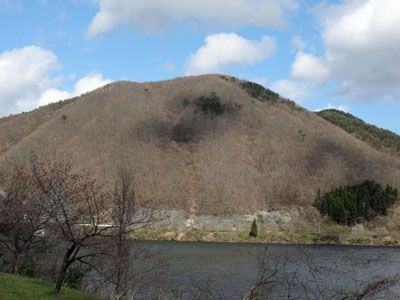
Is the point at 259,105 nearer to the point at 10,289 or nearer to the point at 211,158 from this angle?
the point at 211,158

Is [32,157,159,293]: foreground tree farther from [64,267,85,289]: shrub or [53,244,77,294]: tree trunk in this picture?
[64,267,85,289]: shrub

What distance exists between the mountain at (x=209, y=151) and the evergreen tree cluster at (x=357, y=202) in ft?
28.4

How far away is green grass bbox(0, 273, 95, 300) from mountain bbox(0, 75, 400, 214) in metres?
109

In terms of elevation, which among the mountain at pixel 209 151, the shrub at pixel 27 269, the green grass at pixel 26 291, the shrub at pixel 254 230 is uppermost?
the mountain at pixel 209 151

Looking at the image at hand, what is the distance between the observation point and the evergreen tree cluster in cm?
12594

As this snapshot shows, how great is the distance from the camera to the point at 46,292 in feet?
65.4

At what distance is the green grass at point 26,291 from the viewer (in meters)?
18.4

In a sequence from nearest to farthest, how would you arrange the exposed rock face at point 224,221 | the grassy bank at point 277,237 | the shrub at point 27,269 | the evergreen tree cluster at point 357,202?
the shrub at point 27,269 < the grassy bank at point 277,237 < the exposed rock face at point 224,221 < the evergreen tree cluster at point 357,202

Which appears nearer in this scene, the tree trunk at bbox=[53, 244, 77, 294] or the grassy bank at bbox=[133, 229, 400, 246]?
the tree trunk at bbox=[53, 244, 77, 294]

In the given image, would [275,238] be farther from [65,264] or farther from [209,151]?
[65,264]

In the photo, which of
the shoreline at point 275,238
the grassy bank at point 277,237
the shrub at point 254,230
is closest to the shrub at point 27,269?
the shoreline at point 275,238

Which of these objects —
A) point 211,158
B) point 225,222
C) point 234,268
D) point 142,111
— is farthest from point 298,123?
point 234,268

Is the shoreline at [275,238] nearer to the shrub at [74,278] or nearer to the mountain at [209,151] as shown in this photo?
the mountain at [209,151]

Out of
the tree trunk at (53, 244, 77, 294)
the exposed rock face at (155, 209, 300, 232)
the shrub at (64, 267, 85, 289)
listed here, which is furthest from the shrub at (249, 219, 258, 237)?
the tree trunk at (53, 244, 77, 294)
